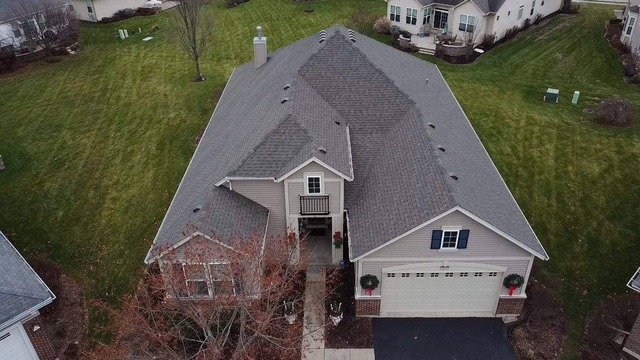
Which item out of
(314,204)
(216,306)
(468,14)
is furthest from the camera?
(468,14)

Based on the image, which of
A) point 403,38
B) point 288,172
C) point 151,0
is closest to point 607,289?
point 288,172

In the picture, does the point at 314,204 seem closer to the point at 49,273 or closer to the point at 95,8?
the point at 49,273

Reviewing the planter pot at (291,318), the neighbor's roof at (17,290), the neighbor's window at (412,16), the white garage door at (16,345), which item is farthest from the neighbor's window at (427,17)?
the white garage door at (16,345)

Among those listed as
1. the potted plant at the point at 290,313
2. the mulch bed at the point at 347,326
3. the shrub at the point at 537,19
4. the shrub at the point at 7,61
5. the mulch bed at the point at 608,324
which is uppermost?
the shrub at the point at 537,19

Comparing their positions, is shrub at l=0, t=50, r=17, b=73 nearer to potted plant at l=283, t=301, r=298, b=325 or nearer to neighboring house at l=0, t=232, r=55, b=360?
neighboring house at l=0, t=232, r=55, b=360

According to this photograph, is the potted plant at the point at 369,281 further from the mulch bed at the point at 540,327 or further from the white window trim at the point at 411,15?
the white window trim at the point at 411,15

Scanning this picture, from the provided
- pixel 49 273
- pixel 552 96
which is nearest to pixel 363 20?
pixel 552 96

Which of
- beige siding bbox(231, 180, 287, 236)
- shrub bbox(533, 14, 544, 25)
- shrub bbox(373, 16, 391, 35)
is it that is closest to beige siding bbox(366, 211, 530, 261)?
beige siding bbox(231, 180, 287, 236)
